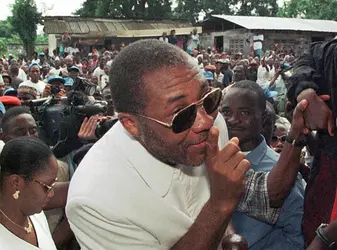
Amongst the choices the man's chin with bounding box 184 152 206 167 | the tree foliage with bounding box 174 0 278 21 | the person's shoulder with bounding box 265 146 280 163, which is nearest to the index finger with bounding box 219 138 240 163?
the man's chin with bounding box 184 152 206 167

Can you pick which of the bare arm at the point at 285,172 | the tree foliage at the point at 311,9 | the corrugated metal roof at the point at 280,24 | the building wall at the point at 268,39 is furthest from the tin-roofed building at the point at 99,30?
the bare arm at the point at 285,172

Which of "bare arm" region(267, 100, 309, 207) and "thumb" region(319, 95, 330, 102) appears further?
"bare arm" region(267, 100, 309, 207)

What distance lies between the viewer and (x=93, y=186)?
1505mm

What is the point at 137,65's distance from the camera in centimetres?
158

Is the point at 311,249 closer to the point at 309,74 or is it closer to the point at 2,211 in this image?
the point at 309,74

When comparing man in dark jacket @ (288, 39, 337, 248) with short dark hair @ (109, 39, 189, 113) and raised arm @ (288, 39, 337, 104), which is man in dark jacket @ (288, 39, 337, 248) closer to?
raised arm @ (288, 39, 337, 104)

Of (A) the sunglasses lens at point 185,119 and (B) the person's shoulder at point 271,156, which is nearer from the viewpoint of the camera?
(A) the sunglasses lens at point 185,119

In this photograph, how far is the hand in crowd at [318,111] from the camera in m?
1.81

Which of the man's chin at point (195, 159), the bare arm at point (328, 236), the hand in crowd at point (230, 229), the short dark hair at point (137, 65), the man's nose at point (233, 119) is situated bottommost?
the hand in crowd at point (230, 229)

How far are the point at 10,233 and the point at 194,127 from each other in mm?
1153

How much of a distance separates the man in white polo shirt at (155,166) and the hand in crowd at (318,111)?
42cm

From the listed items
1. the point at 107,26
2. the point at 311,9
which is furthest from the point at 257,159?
the point at 311,9

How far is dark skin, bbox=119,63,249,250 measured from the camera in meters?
1.41

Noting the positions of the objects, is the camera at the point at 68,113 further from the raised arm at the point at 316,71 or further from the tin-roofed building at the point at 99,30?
the tin-roofed building at the point at 99,30
